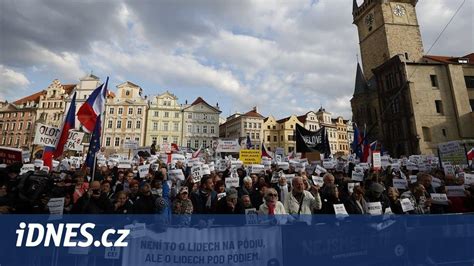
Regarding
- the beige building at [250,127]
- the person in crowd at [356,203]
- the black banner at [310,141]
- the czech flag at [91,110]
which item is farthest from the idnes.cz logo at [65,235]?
the beige building at [250,127]

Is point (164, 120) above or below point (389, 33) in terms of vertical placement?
below

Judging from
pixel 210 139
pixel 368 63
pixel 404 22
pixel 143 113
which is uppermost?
pixel 404 22

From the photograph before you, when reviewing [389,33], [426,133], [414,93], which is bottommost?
[426,133]

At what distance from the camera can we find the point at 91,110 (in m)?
10.2

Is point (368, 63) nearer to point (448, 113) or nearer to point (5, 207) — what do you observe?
point (448, 113)

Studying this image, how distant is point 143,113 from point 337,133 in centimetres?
5536

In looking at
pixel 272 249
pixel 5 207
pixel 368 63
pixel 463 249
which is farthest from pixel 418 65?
pixel 5 207

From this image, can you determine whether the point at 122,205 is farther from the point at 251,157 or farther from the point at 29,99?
the point at 29,99

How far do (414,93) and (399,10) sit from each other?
2037 cm

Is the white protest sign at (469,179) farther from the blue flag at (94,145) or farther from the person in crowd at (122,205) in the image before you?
the blue flag at (94,145)

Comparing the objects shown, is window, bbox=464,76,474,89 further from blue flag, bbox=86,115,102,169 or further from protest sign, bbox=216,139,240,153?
blue flag, bbox=86,115,102,169

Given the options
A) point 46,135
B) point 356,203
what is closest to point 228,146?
point 46,135

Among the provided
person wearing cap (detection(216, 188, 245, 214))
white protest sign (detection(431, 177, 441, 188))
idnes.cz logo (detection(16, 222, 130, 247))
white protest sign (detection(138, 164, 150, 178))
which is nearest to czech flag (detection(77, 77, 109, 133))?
white protest sign (detection(138, 164, 150, 178))

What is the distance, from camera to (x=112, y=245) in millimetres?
4891
